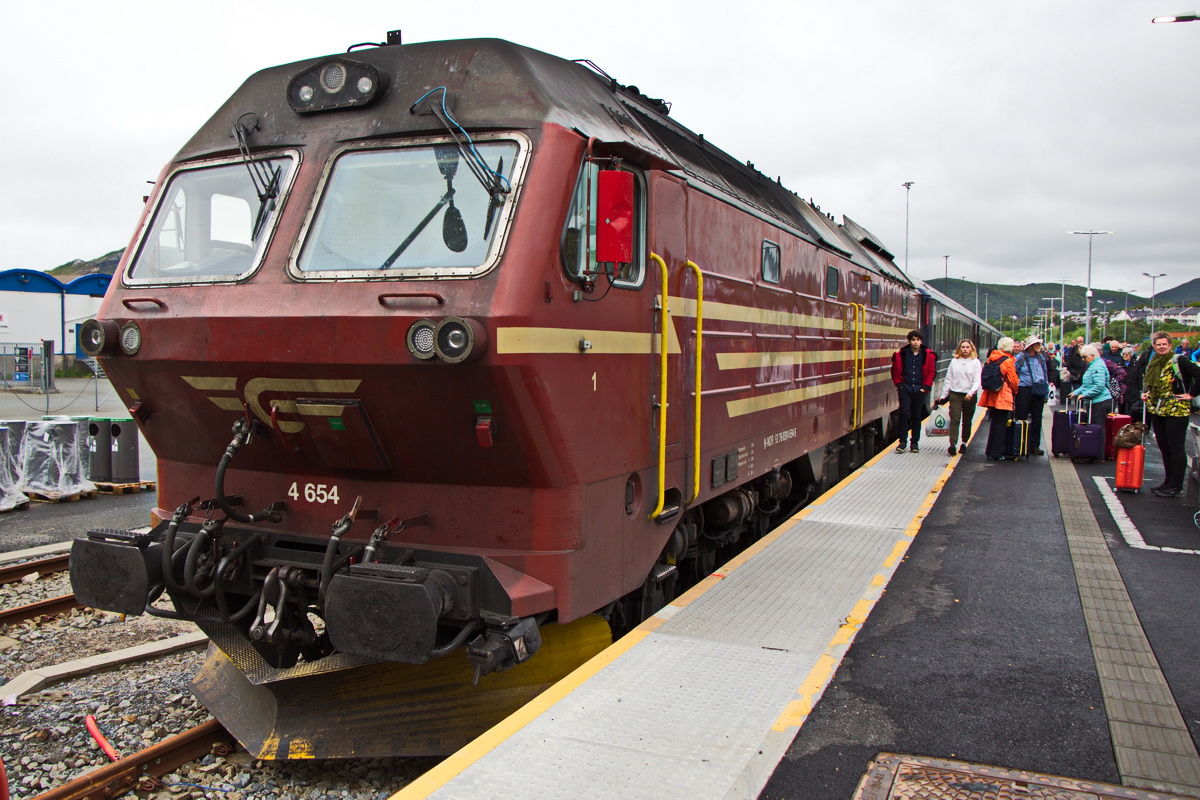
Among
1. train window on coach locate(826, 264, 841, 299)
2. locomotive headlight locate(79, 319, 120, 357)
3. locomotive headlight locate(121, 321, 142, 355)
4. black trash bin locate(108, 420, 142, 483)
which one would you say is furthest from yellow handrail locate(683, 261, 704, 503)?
black trash bin locate(108, 420, 142, 483)

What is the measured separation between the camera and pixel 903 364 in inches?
458

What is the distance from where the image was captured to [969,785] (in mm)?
A: 3361

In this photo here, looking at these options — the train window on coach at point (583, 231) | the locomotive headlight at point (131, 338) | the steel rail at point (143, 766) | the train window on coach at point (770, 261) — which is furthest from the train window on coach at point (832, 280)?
the steel rail at point (143, 766)

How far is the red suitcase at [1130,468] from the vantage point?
9375mm

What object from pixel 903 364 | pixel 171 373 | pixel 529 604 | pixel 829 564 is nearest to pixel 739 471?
pixel 829 564

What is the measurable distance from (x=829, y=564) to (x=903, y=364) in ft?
19.8

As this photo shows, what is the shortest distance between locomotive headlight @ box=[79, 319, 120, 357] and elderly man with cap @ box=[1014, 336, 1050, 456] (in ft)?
35.1

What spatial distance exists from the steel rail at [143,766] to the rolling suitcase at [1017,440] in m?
10.4

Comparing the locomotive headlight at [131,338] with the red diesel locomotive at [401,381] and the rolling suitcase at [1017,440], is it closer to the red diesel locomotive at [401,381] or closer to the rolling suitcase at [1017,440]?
the red diesel locomotive at [401,381]

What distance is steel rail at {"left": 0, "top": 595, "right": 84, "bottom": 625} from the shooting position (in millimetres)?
6152

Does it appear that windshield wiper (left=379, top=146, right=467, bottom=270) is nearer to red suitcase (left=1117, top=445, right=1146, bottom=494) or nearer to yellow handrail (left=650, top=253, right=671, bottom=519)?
yellow handrail (left=650, top=253, right=671, bottom=519)

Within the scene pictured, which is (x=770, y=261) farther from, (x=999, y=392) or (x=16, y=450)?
(x=16, y=450)

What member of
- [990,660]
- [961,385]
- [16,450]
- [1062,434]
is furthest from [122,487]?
[1062,434]

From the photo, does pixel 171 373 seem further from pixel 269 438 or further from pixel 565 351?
pixel 565 351
